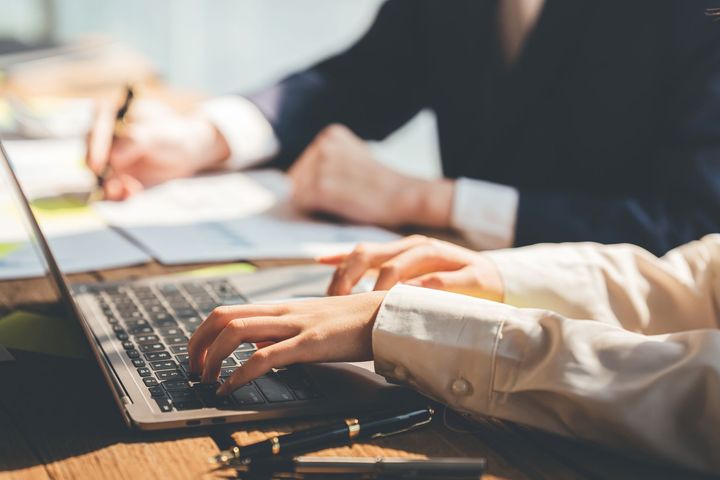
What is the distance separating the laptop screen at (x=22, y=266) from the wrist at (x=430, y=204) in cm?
57


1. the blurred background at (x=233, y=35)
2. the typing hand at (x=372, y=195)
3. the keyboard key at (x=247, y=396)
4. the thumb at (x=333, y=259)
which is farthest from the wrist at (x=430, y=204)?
the blurred background at (x=233, y=35)

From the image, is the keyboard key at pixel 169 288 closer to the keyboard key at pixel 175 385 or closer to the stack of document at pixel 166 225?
the stack of document at pixel 166 225

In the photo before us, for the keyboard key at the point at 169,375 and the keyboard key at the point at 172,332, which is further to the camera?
the keyboard key at the point at 172,332

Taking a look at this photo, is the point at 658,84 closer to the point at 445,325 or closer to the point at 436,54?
the point at 436,54

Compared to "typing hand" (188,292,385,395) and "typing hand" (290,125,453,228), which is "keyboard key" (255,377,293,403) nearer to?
"typing hand" (188,292,385,395)

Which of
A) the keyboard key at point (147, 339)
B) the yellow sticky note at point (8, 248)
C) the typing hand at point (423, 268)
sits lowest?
the yellow sticky note at point (8, 248)

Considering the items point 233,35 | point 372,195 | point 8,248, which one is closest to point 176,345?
point 8,248

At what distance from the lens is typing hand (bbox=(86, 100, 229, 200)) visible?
155 centimetres

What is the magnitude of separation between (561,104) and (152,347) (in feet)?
3.09

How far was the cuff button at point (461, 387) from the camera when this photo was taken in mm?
757

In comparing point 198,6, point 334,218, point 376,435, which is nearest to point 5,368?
point 376,435

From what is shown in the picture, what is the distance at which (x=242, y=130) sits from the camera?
5.56 feet

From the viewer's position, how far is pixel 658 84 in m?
1.43

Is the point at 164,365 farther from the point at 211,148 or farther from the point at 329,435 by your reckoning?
the point at 211,148
